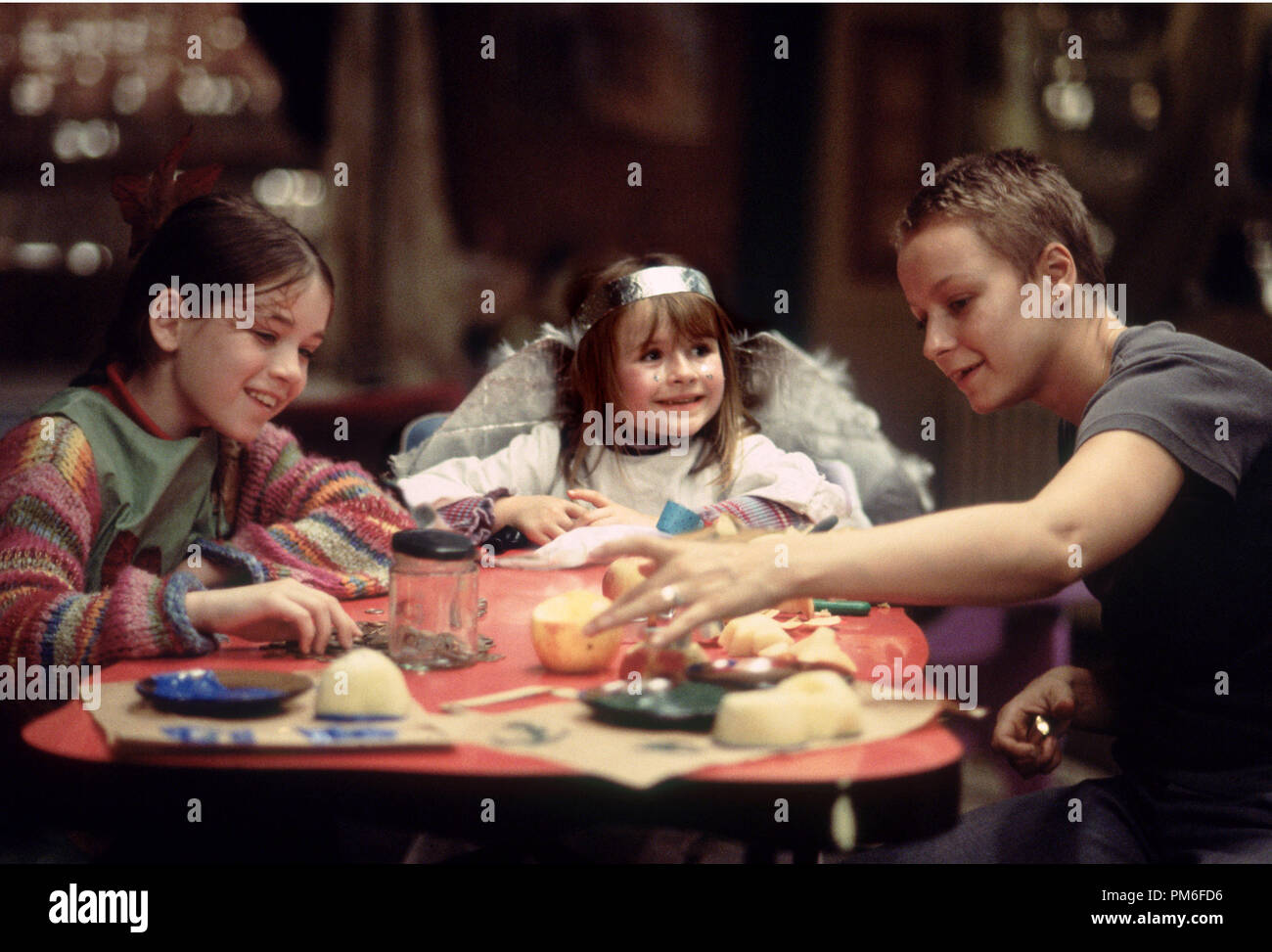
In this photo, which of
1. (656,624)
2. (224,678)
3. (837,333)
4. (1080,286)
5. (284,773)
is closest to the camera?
(284,773)

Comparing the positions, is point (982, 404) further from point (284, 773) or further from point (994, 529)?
point (284, 773)

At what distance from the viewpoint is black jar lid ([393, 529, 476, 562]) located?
119 centimetres

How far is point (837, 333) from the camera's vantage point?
1865mm

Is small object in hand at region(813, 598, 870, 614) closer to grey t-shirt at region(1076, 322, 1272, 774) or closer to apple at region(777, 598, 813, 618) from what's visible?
apple at region(777, 598, 813, 618)

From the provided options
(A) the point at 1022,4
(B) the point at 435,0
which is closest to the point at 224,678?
(B) the point at 435,0

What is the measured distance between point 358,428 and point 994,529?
3.01 feet

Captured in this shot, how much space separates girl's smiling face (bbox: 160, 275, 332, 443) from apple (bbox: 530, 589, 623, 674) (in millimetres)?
491

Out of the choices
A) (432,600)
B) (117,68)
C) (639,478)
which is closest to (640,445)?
(639,478)

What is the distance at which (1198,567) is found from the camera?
1.22 meters

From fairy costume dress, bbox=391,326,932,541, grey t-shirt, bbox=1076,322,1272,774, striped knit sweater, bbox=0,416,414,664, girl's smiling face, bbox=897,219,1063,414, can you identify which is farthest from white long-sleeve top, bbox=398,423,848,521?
grey t-shirt, bbox=1076,322,1272,774

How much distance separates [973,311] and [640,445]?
516 mm
